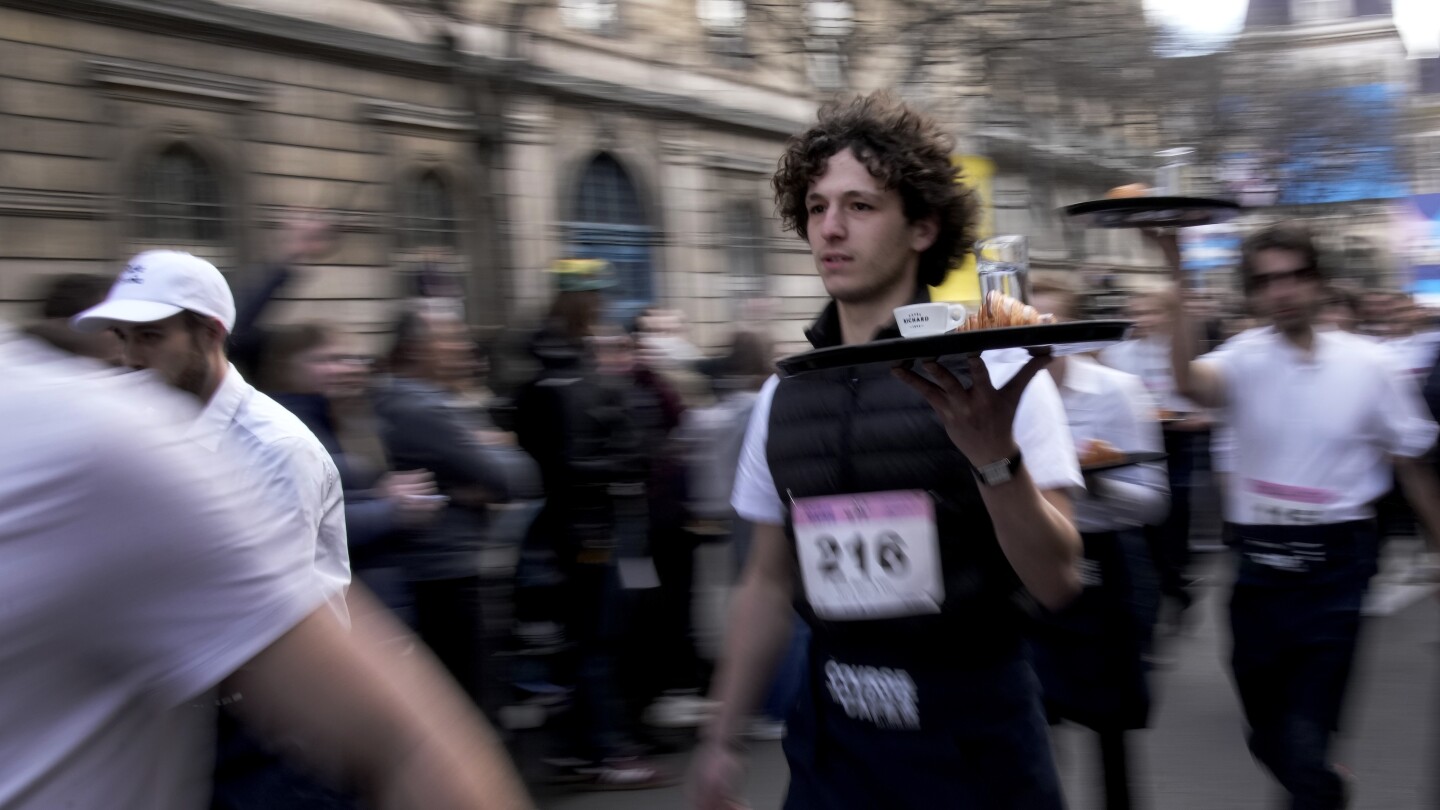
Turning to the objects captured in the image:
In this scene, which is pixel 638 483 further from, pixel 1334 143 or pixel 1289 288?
pixel 1334 143


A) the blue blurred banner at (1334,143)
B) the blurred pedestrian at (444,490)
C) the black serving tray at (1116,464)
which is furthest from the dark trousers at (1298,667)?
the blue blurred banner at (1334,143)

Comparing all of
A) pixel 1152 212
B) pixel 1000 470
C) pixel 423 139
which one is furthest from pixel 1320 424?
pixel 423 139

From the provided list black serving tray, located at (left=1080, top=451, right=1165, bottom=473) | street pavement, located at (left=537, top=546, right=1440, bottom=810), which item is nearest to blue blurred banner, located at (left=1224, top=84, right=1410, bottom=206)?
street pavement, located at (left=537, top=546, right=1440, bottom=810)

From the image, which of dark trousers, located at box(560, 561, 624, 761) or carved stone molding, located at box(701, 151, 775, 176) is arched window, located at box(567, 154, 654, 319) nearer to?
carved stone molding, located at box(701, 151, 775, 176)

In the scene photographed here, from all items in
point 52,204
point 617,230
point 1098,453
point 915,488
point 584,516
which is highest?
point 52,204

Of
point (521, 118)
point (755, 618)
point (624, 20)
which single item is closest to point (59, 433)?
point (755, 618)

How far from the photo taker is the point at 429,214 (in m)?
17.0

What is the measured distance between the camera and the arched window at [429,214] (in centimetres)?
1664

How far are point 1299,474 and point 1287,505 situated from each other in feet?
0.34

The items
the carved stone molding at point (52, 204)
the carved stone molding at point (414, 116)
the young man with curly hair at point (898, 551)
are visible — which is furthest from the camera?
the carved stone molding at point (414, 116)

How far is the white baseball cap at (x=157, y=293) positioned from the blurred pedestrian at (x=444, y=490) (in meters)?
1.76

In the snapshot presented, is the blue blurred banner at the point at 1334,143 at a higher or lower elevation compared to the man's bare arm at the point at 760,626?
higher

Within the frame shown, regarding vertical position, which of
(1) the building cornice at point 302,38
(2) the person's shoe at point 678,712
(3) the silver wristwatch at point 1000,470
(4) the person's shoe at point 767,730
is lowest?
(4) the person's shoe at point 767,730

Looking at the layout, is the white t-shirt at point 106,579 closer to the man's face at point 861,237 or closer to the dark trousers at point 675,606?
the man's face at point 861,237
